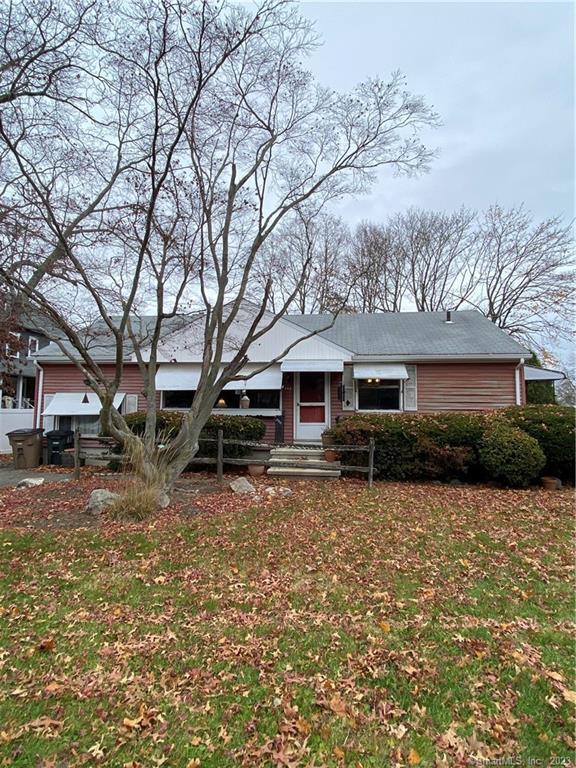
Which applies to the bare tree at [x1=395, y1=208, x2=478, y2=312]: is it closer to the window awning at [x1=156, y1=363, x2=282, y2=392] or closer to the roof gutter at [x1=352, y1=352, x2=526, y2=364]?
the roof gutter at [x1=352, y1=352, x2=526, y2=364]

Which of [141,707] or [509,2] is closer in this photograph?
[141,707]

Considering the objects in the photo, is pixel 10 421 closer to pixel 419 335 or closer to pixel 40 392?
pixel 40 392

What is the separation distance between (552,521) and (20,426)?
1919 centimetres

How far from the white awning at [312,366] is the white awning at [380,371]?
664 mm

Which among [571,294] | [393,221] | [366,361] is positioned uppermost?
[393,221]

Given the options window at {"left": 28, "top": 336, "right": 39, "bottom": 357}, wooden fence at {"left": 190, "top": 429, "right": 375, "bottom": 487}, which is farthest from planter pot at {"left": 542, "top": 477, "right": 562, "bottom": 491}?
window at {"left": 28, "top": 336, "right": 39, "bottom": 357}

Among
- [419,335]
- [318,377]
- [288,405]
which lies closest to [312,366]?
[318,377]

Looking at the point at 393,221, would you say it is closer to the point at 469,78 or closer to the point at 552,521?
the point at 469,78

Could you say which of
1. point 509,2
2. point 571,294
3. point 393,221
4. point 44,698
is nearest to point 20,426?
point 44,698

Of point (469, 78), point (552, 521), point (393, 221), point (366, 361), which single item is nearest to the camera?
point (552, 521)

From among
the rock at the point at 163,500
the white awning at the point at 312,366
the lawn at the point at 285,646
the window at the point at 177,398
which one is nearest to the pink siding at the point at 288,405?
the white awning at the point at 312,366

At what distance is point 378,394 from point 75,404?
34.2 feet

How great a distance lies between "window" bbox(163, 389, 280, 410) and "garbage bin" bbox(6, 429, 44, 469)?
413 cm

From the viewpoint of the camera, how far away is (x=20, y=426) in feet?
58.2
